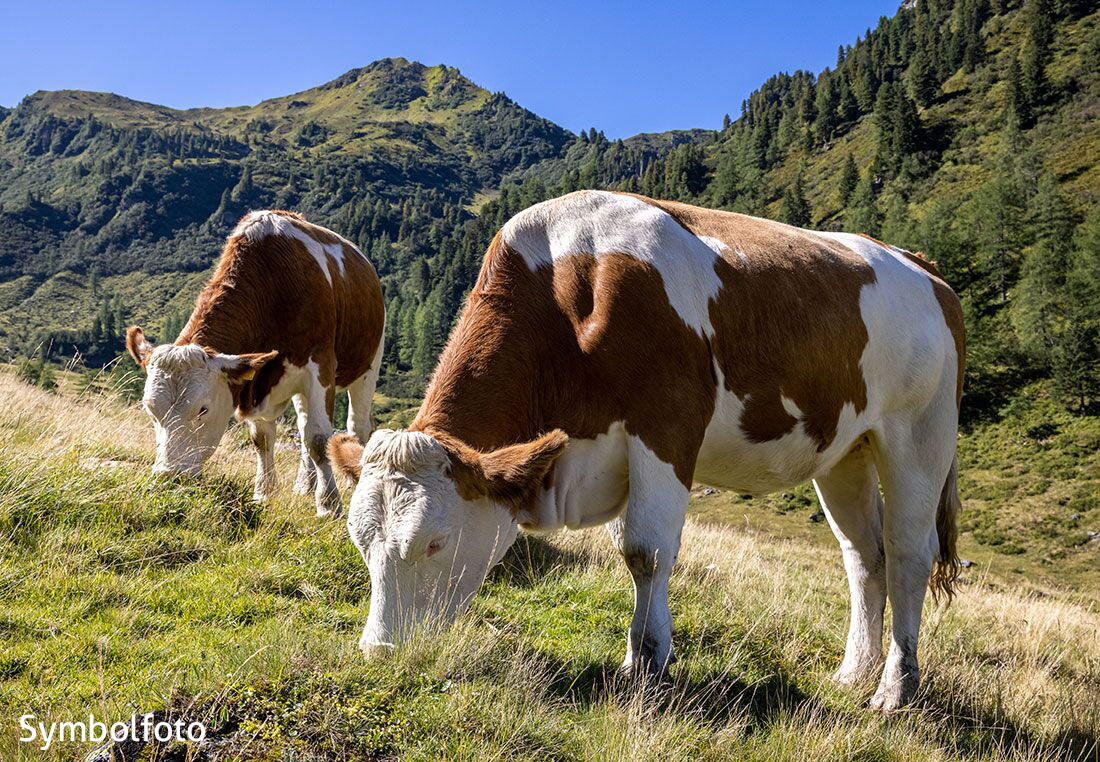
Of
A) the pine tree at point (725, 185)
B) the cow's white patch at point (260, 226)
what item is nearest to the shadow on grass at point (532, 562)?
the cow's white patch at point (260, 226)

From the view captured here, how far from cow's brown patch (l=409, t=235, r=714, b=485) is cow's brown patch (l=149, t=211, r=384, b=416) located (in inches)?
152

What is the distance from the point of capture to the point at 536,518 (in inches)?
151

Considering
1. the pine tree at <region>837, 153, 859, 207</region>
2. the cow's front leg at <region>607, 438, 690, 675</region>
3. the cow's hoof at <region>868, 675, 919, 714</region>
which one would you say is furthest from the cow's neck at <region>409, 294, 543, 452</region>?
the pine tree at <region>837, 153, 859, 207</region>

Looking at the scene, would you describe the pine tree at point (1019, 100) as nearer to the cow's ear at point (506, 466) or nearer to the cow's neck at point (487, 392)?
the cow's neck at point (487, 392)

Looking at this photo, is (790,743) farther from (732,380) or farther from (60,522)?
(60,522)

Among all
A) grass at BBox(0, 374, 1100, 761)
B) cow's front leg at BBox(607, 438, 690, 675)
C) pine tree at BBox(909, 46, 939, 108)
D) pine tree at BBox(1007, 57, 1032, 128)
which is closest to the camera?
grass at BBox(0, 374, 1100, 761)

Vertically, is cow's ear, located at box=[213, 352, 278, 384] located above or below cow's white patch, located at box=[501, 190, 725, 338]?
below

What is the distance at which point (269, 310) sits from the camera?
754 cm

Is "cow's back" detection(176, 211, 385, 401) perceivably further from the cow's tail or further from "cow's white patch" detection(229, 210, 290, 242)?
the cow's tail

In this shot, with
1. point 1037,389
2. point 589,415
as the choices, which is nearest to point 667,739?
point 589,415

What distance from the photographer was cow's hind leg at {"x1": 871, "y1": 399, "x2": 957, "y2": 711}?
16.4 feet

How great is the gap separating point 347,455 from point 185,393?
368 centimetres

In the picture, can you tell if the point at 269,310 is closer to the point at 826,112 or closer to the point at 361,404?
the point at 361,404

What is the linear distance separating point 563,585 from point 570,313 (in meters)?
2.76
